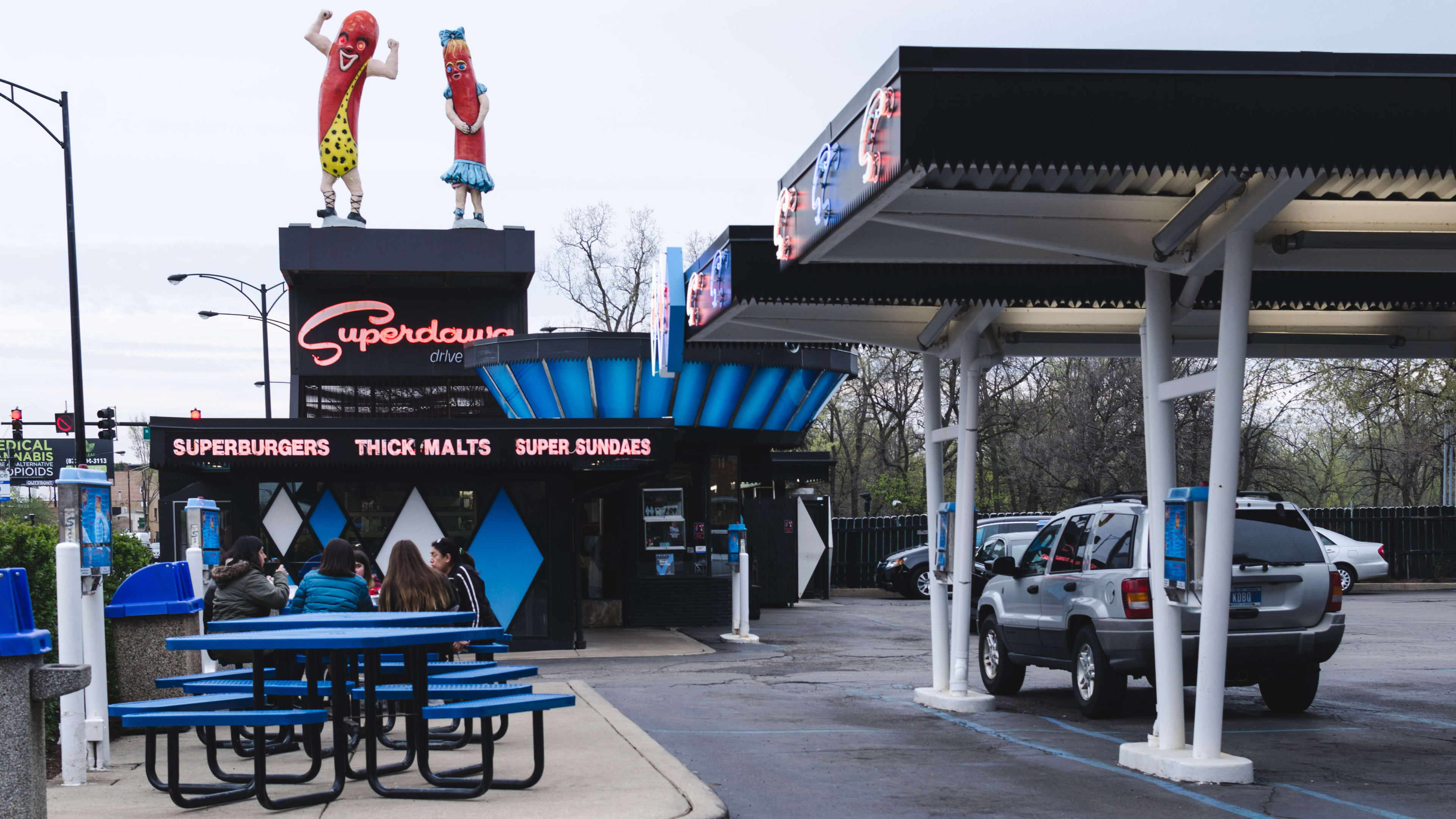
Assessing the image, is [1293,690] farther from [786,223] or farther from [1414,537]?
[1414,537]

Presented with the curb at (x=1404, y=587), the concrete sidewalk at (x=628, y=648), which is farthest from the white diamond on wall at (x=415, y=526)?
the curb at (x=1404, y=587)

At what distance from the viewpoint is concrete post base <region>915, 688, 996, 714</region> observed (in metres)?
12.9

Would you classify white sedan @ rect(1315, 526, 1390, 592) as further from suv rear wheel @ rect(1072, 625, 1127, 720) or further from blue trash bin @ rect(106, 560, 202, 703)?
blue trash bin @ rect(106, 560, 202, 703)

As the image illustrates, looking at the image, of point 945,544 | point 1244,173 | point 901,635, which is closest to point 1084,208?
point 1244,173

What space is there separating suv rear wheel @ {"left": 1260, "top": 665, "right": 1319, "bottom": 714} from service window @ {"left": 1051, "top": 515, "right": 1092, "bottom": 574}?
6.35 ft

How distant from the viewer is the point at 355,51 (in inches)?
1412

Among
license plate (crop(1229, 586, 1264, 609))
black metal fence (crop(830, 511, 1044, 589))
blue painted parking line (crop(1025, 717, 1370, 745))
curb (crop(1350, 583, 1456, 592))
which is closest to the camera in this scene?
blue painted parking line (crop(1025, 717, 1370, 745))

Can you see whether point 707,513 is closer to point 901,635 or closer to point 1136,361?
point 901,635

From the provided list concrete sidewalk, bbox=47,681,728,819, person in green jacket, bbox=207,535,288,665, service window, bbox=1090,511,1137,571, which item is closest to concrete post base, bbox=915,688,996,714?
service window, bbox=1090,511,1137,571

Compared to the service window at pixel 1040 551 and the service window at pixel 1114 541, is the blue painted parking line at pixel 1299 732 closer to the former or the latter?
the service window at pixel 1114 541

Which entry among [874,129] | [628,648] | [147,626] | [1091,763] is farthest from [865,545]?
[874,129]

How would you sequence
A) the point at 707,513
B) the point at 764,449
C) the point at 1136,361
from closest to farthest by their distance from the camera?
the point at 707,513 → the point at 764,449 → the point at 1136,361

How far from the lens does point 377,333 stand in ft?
113

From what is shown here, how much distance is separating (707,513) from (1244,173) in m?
17.5
